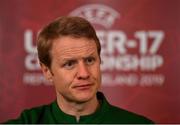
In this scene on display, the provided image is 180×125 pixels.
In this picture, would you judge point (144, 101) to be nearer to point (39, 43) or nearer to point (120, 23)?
point (120, 23)

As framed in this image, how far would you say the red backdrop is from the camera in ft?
7.75

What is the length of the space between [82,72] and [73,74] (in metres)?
0.04

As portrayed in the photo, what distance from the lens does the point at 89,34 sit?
142 cm

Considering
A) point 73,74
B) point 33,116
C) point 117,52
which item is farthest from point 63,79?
point 117,52

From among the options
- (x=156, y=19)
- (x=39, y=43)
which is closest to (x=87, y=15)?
(x=156, y=19)

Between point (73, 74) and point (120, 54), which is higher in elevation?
point (73, 74)

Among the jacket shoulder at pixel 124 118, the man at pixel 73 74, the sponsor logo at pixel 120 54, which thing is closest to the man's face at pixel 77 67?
the man at pixel 73 74

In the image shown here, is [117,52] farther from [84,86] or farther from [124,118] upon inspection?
[84,86]

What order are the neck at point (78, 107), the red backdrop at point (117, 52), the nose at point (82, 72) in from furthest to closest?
1. the red backdrop at point (117, 52)
2. the neck at point (78, 107)
3. the nose at point (82, 72)

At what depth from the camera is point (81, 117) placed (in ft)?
4.84

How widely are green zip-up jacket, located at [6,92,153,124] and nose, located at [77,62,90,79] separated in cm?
17

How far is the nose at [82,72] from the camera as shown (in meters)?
1.37

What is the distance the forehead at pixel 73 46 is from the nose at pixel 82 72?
4 cm

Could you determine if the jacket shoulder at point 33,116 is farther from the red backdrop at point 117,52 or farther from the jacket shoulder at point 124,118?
the red backdrop at point 117,52
